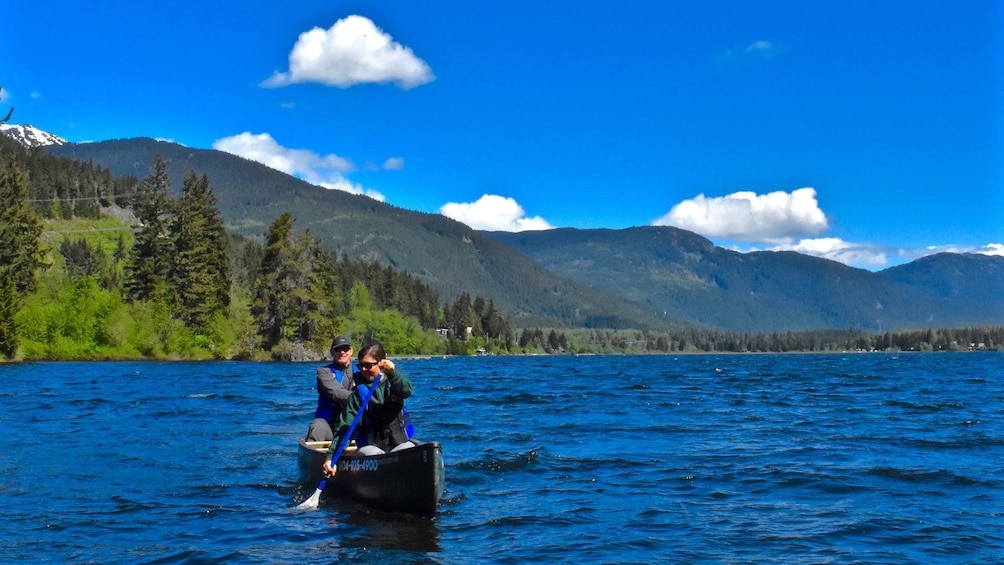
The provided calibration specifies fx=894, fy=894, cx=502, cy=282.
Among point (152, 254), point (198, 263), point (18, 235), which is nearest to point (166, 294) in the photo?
point (198, 263)

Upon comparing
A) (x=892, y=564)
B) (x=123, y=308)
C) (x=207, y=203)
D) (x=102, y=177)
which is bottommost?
(x=892, y=564)

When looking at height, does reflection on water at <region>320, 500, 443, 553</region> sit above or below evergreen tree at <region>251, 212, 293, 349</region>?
below

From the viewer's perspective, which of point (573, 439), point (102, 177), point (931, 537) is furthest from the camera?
point (102, 177)

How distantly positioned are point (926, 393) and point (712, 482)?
3644 cm

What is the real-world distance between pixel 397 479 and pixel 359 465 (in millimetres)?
936

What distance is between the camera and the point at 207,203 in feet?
358

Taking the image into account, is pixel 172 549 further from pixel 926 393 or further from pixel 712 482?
pixel 926 393

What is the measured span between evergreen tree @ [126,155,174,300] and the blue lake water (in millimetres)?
64462

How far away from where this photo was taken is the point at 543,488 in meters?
18.3

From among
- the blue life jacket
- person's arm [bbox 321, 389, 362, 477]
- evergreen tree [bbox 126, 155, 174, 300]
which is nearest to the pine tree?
evergreen tree [bbox 126, 155, 174, 300]

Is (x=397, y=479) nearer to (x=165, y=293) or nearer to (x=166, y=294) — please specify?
(x=165, y=293)

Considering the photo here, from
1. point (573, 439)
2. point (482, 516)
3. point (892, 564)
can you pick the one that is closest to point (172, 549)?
point (482, 516)

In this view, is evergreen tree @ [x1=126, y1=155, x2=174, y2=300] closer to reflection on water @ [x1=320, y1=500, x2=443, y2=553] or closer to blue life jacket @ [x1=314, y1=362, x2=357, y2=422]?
blue life jacket @ [x1=314, y1=362, x2=357, y2=422]

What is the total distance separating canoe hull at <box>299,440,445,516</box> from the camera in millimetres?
14242
